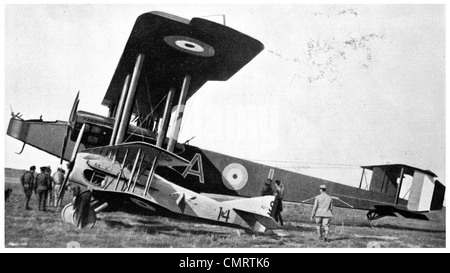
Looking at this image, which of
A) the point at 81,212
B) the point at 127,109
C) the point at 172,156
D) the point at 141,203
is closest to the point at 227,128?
the point at 172,156

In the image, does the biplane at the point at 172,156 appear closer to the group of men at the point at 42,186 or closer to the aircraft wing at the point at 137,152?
the aircraft wing at the point at 137,152

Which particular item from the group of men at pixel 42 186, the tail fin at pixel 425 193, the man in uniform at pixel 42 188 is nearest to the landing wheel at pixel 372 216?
the tail fin at pixel 425 193

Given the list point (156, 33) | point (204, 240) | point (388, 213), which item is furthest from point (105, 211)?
point (388, 213)

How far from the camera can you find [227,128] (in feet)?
19.4

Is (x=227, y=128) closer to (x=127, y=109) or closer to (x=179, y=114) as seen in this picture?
(x=179, y=114)

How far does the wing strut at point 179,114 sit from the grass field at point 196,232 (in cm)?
100

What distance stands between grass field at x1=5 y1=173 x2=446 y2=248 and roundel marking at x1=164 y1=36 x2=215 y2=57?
86.9 inches

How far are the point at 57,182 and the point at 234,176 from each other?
2416mm

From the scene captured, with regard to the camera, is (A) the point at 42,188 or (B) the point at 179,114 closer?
(A) the point at 42,188

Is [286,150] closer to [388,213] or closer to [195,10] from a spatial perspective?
[388,213]

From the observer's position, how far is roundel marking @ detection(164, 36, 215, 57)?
202 inches

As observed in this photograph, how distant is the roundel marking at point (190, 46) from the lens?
16.8 ft

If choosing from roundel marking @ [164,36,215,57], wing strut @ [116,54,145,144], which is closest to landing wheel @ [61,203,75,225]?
wing strut @ [116,54,145,144]

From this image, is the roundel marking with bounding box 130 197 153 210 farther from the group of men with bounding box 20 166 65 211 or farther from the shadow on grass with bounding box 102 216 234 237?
the group of men with bounding box 20 166 65 211
